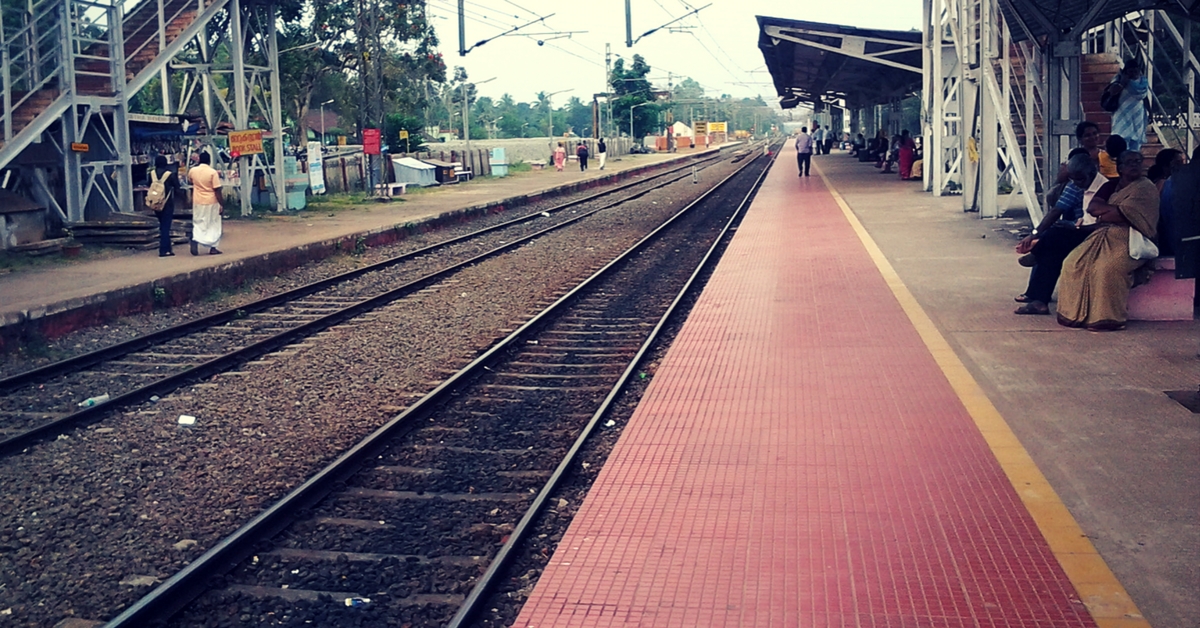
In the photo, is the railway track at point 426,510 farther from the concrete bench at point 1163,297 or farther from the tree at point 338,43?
the tree at point 338,43

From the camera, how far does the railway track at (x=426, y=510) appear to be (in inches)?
179

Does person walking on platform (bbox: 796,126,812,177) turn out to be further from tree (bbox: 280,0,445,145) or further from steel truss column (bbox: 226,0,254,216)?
tree (bbox: 280,0,445,145)

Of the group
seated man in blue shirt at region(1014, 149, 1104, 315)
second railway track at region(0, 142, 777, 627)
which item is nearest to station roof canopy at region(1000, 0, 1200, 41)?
seated man in blue shirt at region(1014, 149, 1104, 315)

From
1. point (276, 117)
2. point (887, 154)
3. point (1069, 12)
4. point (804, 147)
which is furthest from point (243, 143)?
point (887, 154)

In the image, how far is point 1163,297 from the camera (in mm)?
9031

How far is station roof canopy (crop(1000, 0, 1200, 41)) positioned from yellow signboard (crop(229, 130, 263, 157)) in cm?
1487

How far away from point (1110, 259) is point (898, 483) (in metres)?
4.31

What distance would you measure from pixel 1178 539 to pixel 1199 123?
50.6 feet

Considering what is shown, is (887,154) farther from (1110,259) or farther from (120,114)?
(1110,259)

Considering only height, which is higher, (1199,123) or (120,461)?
(1199,123)

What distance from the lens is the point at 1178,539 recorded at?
15.0 feet

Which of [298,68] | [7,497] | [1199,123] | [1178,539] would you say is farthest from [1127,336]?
[298,68]

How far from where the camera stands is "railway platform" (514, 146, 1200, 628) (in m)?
4.14

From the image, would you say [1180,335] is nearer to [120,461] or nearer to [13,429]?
[120,461]
